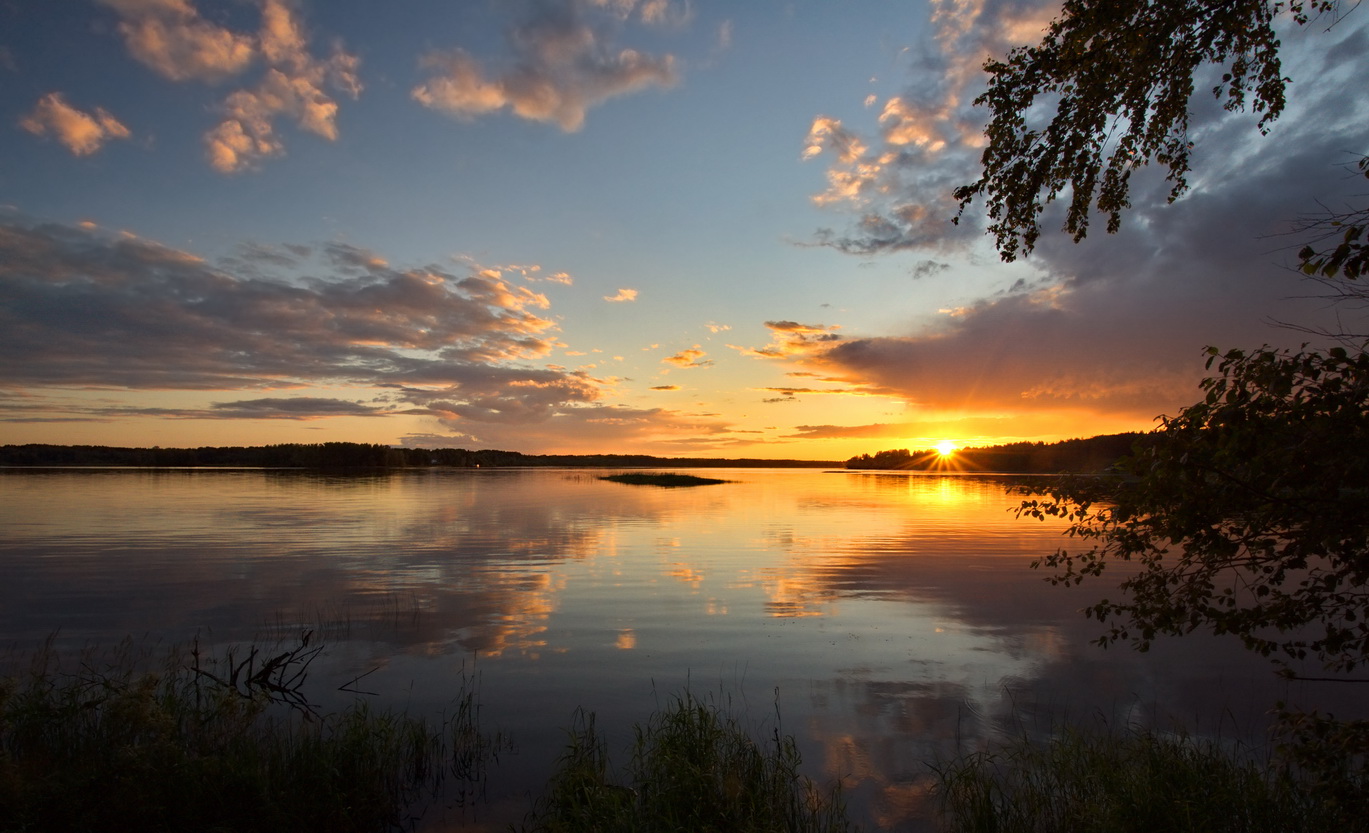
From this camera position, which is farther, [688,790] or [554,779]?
[554,779]

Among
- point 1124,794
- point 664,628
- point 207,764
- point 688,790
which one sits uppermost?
point 207,764

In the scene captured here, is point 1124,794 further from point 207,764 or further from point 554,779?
point 207,764

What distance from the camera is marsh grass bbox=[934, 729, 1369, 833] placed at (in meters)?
8.30

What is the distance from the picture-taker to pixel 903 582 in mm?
27688

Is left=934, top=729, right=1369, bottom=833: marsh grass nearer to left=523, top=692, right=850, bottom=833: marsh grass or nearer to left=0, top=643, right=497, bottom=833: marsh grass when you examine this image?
left=523, top=692, right=850, bottom=833: marsh grass

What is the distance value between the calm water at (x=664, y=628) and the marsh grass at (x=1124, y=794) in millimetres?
908

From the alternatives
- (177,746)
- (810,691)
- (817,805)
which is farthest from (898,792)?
(177,746)

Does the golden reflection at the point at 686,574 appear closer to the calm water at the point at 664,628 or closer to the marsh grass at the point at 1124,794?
the calm water at the point at 664,628

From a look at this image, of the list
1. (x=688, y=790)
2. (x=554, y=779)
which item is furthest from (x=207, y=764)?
(x=688, y=790)

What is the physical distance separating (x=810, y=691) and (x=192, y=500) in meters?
66.2

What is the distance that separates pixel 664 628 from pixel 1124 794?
40.3 ft

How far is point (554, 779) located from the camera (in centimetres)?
995

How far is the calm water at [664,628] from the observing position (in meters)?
12.9

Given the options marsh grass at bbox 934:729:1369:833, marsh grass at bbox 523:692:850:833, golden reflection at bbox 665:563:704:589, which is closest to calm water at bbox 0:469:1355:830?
golden reflection at bbox 665:563:704:589
